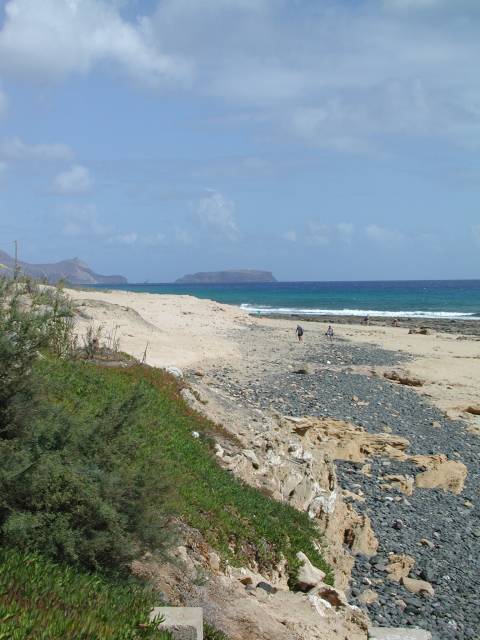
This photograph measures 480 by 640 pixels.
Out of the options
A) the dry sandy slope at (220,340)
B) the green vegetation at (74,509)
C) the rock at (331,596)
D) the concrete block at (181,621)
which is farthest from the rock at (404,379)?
the concrete block at (181,621)

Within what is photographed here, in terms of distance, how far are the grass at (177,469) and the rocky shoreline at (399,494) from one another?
1339 millimetres

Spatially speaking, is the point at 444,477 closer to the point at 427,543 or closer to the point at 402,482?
the point at 402,482

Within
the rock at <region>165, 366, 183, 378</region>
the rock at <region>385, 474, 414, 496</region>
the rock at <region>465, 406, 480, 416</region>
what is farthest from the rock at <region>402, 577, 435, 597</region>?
the rock at <region>465, 406, 480, 416</region>

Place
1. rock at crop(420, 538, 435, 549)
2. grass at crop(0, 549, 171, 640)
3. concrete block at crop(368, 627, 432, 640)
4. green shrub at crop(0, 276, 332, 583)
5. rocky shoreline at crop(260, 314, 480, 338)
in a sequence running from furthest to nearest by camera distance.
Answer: rocky shoreline at crop(260, 314, 480, 338) → rock at crop(420, 538, 435, 549) → concrete block at crop(368, 627, 432, 640) → green shrub at crop(0, 276, 332, 583) → grass at crop(0, 549, 171, 640)

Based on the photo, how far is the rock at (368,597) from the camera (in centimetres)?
903

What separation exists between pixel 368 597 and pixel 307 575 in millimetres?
1469

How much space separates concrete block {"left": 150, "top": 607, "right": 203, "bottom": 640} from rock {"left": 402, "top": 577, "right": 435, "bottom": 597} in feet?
18.6

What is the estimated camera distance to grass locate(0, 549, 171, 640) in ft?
12.7

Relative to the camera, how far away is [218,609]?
605 cm

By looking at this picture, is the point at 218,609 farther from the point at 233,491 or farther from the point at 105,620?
the point at 233,491

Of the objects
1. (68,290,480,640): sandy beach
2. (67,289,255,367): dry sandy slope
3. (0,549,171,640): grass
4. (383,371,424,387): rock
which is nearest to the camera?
(0,549,171,640): grass

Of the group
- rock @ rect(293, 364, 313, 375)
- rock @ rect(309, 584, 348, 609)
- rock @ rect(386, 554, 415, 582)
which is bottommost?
rock @ rect(386, 554, 415, 582)

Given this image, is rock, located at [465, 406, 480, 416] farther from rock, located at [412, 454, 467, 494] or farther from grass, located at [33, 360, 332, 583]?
grass, located at [33, 360, 332, 583]

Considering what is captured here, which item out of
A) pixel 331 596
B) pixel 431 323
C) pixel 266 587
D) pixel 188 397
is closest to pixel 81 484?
pixel 266 587
